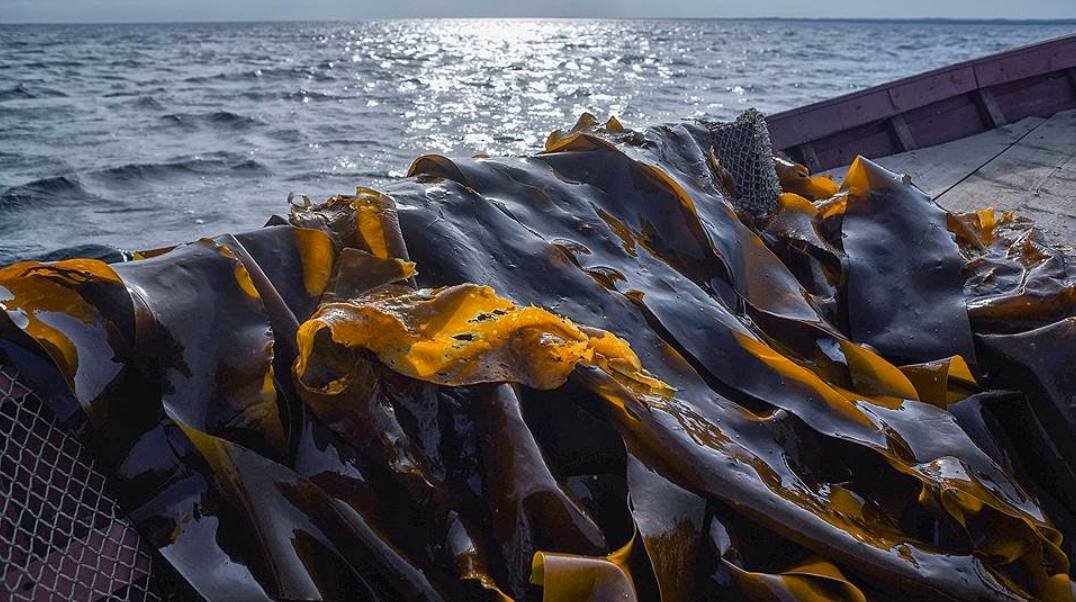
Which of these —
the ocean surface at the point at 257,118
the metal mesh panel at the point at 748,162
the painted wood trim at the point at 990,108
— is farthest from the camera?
the ocean surface at the point at 257,118

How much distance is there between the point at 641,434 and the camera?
1.29 metres

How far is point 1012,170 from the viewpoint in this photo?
4.43 metres

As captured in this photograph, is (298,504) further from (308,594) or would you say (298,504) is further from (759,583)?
(759,583)

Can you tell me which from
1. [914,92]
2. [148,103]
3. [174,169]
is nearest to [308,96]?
[148,103]

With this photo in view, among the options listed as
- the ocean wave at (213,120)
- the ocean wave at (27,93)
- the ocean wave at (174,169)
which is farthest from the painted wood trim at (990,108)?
the ocean wave at (27,93)

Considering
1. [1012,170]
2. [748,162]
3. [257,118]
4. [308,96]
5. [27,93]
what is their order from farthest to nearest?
1. [308,96]
2. [27,93]
3. [257,118]
4. [1012,170]
5. [748,162]

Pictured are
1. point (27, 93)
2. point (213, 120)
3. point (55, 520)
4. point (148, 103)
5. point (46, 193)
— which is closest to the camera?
point (55, 520)

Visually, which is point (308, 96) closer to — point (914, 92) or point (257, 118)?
point (257, 118)

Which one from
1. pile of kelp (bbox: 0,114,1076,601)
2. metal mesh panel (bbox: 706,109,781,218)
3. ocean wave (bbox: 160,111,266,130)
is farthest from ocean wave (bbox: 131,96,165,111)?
pile of kelp (bbox: 0,114,1076,601)

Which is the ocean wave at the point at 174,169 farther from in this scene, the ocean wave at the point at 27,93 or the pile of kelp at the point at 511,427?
the pile of kelp at the point at 511,427

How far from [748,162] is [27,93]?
554 inches

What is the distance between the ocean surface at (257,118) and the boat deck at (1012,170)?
436 cm

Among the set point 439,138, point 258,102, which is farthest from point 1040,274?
point 258,102

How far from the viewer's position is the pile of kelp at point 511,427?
112cm
